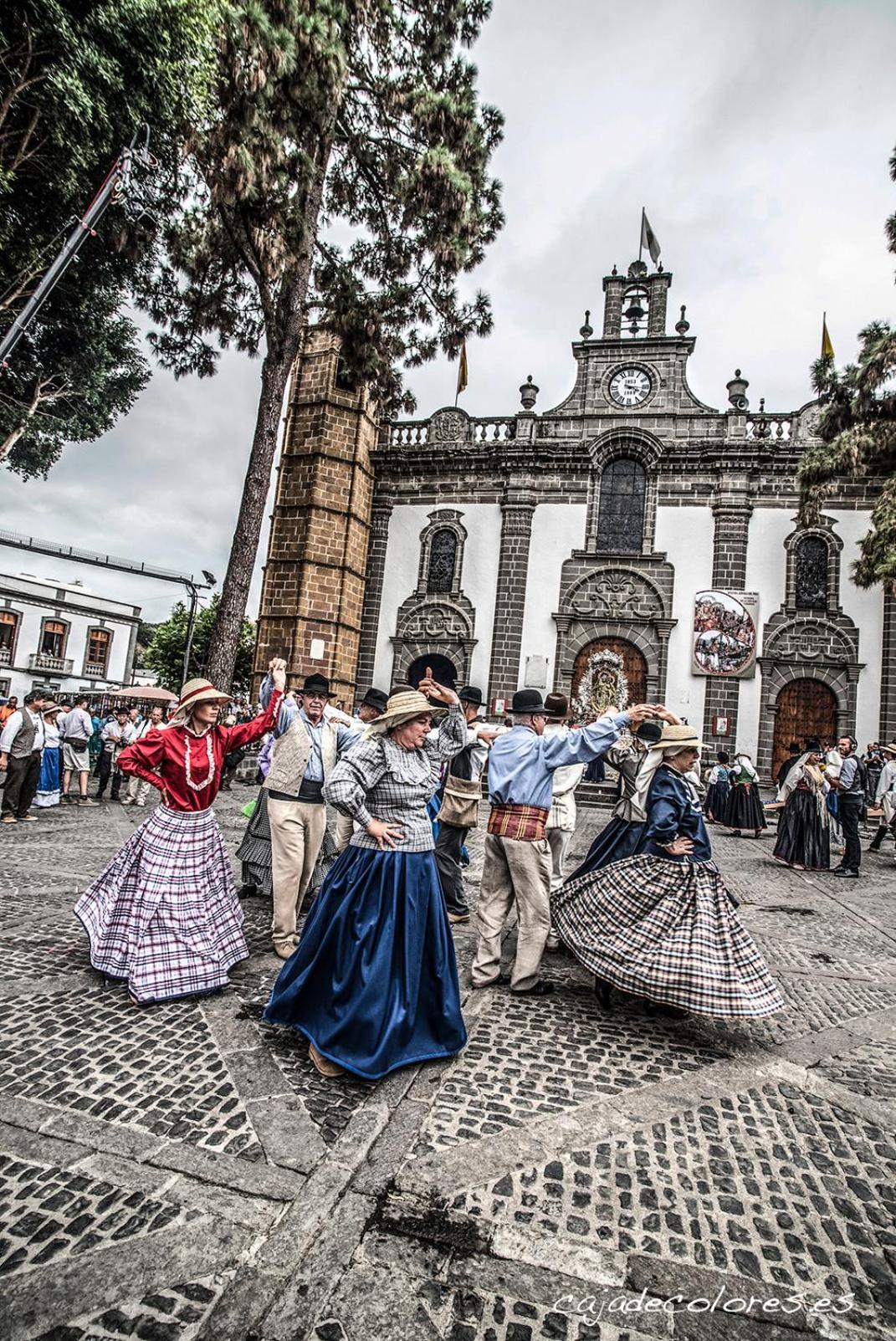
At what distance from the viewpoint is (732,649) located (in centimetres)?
1805

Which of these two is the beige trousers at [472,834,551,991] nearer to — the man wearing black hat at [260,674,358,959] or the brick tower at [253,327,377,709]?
the man wearing black hat at [260,674,358,959]

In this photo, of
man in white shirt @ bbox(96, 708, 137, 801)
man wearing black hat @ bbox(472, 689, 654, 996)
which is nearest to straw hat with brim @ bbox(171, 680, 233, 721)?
man wearing black hat @ bbox(472, 689, 654, 996)

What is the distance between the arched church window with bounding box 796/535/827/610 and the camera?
59.2 feet

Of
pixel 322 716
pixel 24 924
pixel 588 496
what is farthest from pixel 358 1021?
pixel 588 496

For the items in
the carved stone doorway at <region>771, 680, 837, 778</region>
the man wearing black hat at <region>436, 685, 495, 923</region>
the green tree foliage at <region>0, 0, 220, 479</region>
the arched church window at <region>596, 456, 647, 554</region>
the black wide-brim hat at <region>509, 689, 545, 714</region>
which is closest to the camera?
the black wide-brim hat at <region>509, 689, 545, 714</region>

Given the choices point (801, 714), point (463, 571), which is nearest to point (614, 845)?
point (801, 714)

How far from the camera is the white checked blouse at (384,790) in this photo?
11.5 ft

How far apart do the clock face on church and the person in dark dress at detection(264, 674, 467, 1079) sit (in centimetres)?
1906

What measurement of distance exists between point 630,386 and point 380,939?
2021 cm

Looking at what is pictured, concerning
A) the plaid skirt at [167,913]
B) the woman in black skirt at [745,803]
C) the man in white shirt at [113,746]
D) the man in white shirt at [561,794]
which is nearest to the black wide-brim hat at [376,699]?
the plaid skirt at [167,913]

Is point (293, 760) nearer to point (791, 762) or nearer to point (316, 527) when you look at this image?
point (791, 762)

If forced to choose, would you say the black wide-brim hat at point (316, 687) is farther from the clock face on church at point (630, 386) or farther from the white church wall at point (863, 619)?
the clock face on church at point (630, 386)

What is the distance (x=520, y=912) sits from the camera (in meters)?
4.58

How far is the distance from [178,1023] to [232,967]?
85 cm
